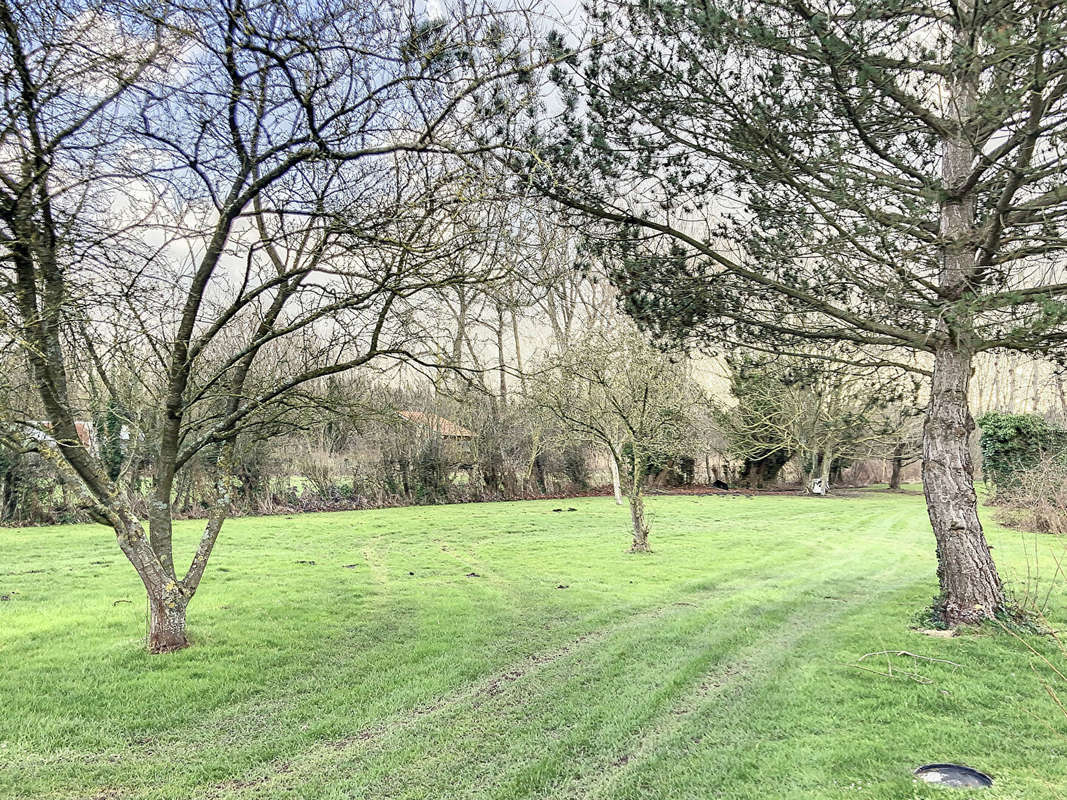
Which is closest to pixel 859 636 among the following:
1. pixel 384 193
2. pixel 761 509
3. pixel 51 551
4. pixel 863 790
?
pixel 863 790

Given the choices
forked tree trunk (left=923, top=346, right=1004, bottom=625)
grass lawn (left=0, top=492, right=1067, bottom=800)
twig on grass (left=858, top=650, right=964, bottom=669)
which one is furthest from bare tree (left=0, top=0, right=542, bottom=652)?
forked tree trunk (left=923, top=346, right=1004, bottom=625)

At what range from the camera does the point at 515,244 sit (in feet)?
18.2

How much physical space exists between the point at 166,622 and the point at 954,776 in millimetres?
6504

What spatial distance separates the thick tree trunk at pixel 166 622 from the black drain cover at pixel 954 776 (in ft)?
20.4

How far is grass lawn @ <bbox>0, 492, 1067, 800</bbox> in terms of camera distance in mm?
3756

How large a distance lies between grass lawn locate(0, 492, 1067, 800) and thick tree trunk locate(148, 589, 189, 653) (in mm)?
213

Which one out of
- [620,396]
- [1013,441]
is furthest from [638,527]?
[1013,441]

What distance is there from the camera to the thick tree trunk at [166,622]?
577 cm

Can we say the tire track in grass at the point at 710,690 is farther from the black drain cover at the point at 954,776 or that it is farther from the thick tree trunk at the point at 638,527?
the thick tree trunk at the point at 638,527

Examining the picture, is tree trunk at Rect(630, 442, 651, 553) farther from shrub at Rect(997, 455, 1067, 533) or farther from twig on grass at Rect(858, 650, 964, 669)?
shrub at Rect(997, 455, 1067, 533)

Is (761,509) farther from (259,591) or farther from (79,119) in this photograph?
(79,119)

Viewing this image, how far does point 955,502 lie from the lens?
6.36 meters

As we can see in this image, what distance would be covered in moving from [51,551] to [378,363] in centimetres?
985

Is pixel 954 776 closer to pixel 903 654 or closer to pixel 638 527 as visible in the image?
pixel 903 654
